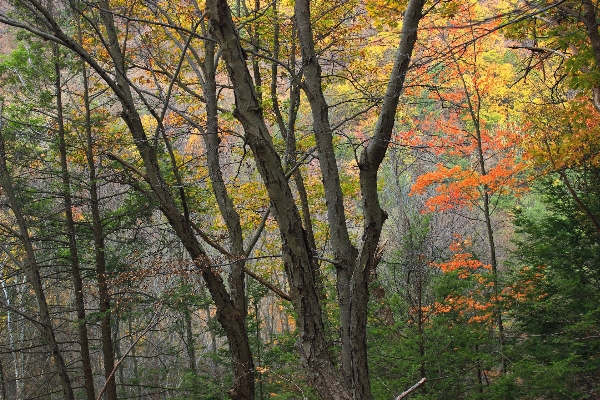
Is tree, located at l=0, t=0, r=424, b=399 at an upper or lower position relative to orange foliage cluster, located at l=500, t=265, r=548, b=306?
upper

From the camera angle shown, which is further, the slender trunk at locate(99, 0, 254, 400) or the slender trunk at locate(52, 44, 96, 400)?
the slender trunk at locate(52, 44, 96, 400)

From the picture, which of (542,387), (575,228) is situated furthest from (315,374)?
(575,228)

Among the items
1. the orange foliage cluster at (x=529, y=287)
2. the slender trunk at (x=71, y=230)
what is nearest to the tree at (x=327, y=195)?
the slender trunk at (x=71, y=230)

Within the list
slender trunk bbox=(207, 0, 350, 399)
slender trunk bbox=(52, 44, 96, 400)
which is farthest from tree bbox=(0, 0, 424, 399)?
slender trunk bbox=(52, 44, 96, 400)

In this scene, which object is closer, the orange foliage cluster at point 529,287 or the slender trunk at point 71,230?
the orange foliage cluster at point 529,287

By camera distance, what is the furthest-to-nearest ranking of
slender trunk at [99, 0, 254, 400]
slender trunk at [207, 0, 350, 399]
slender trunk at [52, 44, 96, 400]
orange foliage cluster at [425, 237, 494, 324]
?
slender trunk at [52, 44, 96, 400] → orange foliage cluster at [425, 237, 494, 324] → slender trunk at [99, 0, 254, 400] → slender trunk at [207, 0, 350, 399]

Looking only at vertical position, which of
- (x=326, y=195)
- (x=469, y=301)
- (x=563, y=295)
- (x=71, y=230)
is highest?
(x=71, y=230)

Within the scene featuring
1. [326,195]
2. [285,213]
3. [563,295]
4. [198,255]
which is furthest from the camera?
[563,295]

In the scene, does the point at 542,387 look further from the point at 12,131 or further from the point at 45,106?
the point at 12,131

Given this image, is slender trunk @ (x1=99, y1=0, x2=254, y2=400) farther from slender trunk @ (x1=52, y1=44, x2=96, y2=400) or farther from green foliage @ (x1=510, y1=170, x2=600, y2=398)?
slender trunk @ (x1=52, y1=44, x2=96, y2=400)

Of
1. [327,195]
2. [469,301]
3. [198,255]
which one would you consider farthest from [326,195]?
[469,301]

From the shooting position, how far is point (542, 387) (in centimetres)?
576

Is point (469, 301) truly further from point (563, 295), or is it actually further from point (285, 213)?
point (285, 213)

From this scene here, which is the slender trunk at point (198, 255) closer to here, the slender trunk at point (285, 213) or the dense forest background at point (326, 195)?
the dense forest background at point (326, 195)
